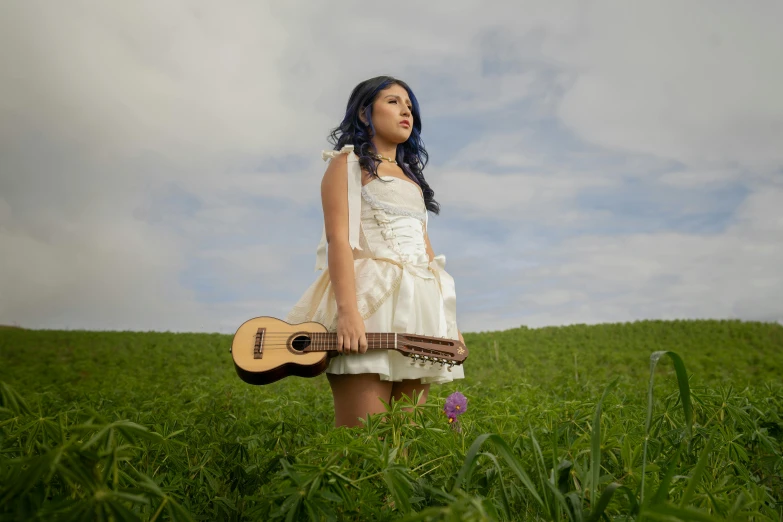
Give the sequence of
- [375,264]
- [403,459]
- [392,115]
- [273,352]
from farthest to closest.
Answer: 1. [392,115]
2. [375,264]
3. [273,352]
4. [403,459]

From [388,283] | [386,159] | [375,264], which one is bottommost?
[388,283]

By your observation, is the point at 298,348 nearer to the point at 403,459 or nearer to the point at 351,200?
the point at 351,200

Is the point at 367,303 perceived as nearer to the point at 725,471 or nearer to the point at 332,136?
the point at 332,136

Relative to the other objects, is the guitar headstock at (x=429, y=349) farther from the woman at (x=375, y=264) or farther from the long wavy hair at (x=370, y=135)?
the long wavy hair at (x=370, y=135)

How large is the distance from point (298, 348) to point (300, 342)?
0.10ft

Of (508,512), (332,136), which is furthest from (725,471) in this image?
(332,136)

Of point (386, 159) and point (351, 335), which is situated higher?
point (386, 159)

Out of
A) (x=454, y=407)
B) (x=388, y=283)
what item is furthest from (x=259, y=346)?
→ (x=454, y=407)

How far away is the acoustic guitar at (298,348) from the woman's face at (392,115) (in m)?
1.21

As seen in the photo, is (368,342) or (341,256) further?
(341,256)

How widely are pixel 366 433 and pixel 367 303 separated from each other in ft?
3.66

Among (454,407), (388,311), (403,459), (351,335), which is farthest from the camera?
(388,311)

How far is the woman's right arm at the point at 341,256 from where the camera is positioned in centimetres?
276

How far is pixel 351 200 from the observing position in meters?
3.13
